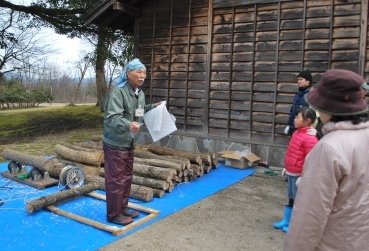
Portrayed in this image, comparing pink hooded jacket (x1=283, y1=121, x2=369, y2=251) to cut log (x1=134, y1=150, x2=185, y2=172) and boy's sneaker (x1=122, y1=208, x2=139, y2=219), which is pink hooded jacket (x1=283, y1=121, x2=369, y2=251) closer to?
boy's sneaker (x1=122, y1=208, x2=139, y2=219)

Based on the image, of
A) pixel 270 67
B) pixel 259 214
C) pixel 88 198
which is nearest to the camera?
pixel 259 214

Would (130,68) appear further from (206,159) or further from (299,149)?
(206,159)

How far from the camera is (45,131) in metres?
12.7

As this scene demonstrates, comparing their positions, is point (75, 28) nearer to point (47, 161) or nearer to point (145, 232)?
point (47, 161)

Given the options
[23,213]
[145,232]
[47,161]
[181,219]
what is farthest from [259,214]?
[47,161]

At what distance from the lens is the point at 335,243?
1540 millimetres

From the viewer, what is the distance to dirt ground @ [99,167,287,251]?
3.58 metres

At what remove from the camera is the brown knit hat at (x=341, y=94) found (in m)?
1.54

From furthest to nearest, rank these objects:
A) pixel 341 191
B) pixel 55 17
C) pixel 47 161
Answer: pixel 55 17
pixel 47 161
pixel 341 191

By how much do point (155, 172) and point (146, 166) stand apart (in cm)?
29

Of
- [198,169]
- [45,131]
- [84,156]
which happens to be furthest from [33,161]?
[45,131]

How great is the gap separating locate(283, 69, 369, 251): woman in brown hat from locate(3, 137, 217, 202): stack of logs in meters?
3.56

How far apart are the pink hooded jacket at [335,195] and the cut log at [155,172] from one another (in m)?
3.82

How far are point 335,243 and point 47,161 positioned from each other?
501 cm
